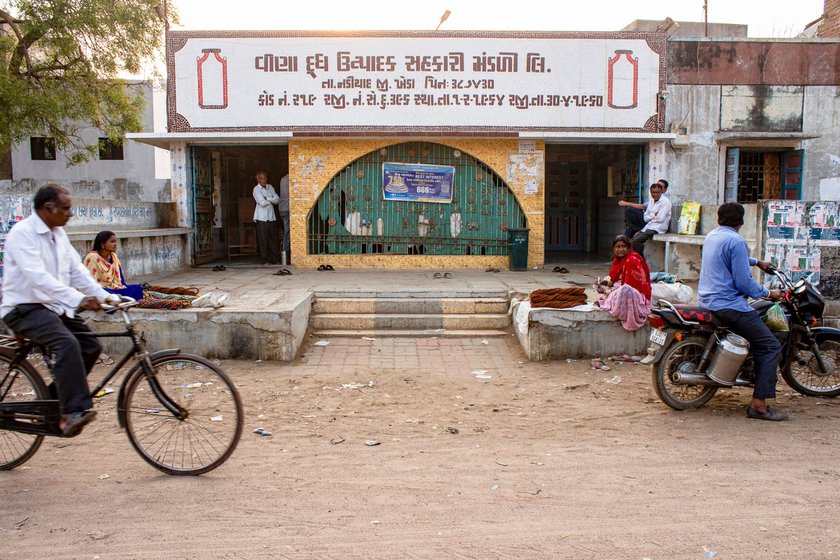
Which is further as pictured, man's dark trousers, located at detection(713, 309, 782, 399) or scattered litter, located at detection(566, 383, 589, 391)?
scattered litter, located at detection(566, 383, 589, 391)

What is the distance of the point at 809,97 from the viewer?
12844 millimetres

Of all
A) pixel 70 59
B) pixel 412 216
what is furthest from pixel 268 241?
pixel 70 59

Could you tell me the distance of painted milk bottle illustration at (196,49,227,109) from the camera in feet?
41.1

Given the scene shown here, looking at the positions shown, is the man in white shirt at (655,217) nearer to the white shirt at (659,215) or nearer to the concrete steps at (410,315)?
the white shirt at (659,215)

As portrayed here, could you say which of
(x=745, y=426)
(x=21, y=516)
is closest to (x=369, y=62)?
(x=745, y=426)

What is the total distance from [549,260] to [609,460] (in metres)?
10.6

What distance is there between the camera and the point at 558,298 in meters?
7.69

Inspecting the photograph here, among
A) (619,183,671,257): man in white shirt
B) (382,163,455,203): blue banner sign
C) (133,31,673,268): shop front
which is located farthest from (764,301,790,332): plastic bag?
(382,163,455,203): blue banner sign

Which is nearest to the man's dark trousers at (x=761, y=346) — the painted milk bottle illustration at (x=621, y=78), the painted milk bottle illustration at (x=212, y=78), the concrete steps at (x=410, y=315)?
the concrete steps at (x=410, y=315)

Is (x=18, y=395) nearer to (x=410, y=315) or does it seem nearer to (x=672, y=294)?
(x=410, y=315)

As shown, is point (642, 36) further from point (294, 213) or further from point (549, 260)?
point (294, 213)

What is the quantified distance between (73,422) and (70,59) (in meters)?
15.0

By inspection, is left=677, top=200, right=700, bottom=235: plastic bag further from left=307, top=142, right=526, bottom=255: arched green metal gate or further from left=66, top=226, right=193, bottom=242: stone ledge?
left=66, top=226, right=193, bottom=242: stone ledge

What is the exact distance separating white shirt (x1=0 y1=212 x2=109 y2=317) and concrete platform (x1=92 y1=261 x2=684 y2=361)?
10.6ft
